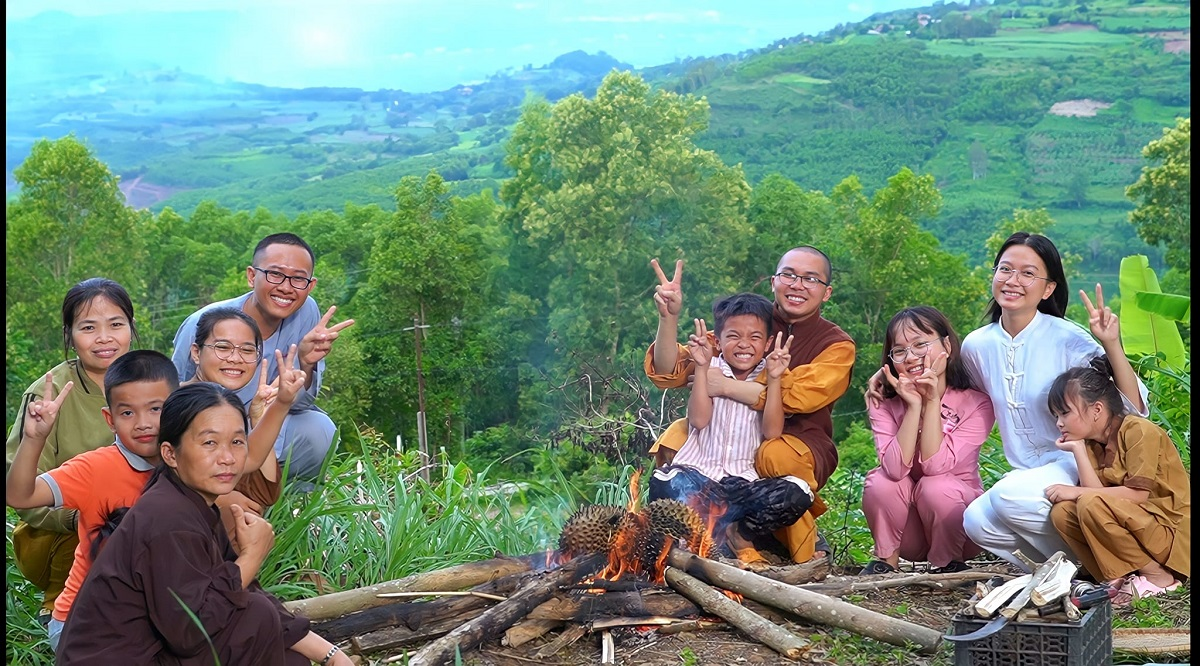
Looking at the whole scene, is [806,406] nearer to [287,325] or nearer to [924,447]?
[924,447]

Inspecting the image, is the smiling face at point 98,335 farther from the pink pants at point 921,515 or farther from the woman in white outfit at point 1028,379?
the woman in white outfit at point 1028,379

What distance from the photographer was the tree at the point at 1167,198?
22.0 meters

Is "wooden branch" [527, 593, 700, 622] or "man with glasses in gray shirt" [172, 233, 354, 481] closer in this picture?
"wooden branch" [527, 593, 700, 622]

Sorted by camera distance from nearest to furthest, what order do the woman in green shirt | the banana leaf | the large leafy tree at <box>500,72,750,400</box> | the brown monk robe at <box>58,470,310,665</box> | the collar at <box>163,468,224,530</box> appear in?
the brown monk robe at <box>58,470,310,665</box> < the collar at <box>163,468,224,530</box> < the woman in green shirt < the banana leaf < the large leafy tree at <box>500,72,750,400</box>

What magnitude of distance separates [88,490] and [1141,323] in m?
5.56

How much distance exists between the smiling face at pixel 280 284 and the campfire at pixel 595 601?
1.28 meters

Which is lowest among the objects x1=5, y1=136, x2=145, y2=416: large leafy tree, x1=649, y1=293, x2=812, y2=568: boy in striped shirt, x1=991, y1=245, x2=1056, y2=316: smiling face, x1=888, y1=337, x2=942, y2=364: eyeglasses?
x1=649, y1=293, x2=812, y2=568: boy in striped shirt

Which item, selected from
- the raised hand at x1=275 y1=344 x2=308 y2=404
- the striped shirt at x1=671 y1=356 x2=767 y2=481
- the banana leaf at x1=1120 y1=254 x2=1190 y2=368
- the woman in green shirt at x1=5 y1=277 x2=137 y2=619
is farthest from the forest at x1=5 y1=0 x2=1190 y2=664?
the raised hand at x1=275 y1=344 x2=308 y2=404

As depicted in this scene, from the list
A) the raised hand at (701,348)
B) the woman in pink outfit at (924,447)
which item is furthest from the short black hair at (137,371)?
the woman in pink outfit at (924,447)

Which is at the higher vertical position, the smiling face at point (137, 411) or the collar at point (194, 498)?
the smiling face at point (137, 411)

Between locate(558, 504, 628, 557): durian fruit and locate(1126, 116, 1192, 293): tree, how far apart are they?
2041 cm

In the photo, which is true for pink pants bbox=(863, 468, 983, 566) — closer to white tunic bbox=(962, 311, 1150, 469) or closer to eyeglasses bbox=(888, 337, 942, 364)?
white tunic bbox=(962, 311, 1150, 469)

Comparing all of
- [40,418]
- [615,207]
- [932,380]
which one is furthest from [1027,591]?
[615,207]

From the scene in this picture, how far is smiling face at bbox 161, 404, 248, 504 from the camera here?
3035mm
